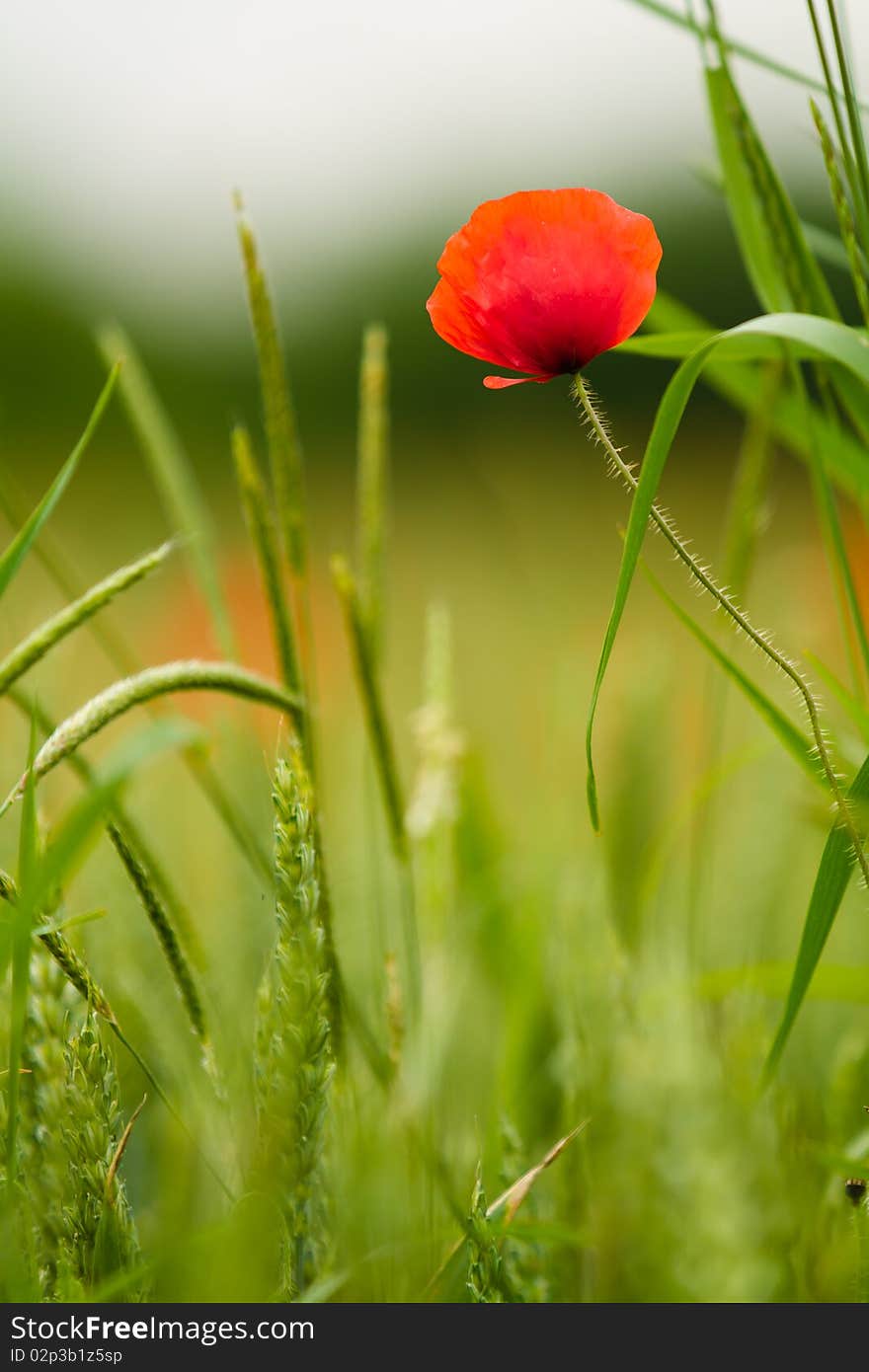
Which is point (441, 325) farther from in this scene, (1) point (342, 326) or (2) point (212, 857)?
(1) point (342, 326)

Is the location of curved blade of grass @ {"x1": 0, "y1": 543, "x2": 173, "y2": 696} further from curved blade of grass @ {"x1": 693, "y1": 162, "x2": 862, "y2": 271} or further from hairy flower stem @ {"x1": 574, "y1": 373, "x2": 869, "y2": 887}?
curved blade of grass @ {"x1": 693, "y1": 162, "x2": 862, "y2": 271}

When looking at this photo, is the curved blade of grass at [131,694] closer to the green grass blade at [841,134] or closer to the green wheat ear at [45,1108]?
the green wheat ear at [45,1108]

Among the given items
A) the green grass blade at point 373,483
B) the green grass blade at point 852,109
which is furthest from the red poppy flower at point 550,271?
the green grass blade at point 373,483

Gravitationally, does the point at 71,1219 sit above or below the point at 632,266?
below

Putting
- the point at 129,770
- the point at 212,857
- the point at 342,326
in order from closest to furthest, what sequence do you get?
the point at 129,770 < the point at 212,857 < the point at 342,326

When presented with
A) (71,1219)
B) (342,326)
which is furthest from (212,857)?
(342,326)

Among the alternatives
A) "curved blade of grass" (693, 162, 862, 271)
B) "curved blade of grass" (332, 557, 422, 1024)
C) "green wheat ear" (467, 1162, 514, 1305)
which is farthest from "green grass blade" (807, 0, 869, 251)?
"green wheat ear" (467, 1162, 514, 1305)

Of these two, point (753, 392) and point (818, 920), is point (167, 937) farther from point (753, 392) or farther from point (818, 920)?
point (753, 392)
